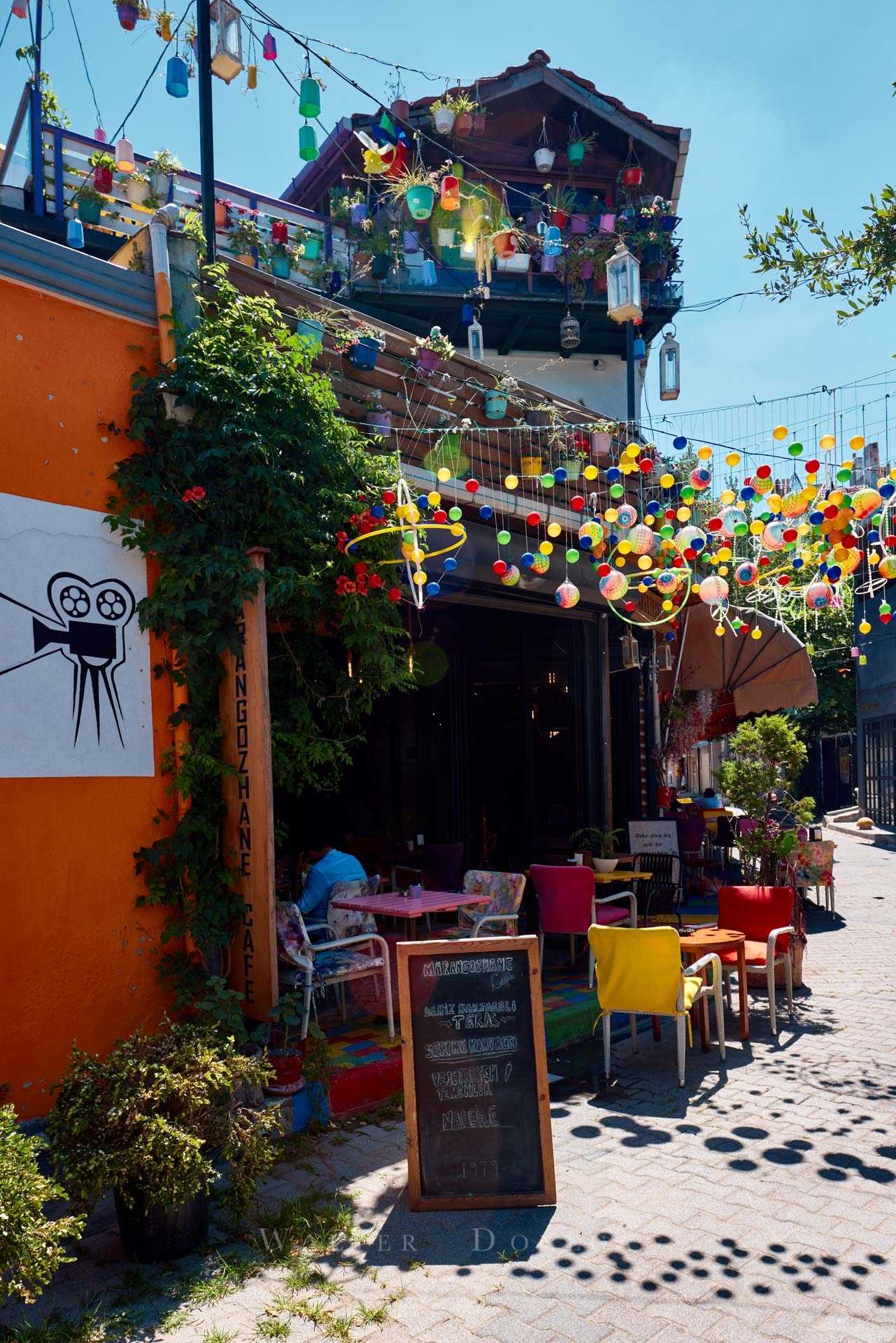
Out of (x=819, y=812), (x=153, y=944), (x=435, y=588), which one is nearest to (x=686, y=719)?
(x=435, y=588)

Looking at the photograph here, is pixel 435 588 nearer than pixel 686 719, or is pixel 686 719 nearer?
pixel 435 588

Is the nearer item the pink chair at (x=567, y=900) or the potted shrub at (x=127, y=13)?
the potted shrub at (x=127, y=13)

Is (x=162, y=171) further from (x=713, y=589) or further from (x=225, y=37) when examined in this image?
(x=713, y=589)

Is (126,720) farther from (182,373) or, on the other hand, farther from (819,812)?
(819,812)

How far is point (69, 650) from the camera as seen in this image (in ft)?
16.7

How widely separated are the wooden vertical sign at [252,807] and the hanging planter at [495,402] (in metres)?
3.78

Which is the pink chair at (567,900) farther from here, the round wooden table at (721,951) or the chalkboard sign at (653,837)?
the chalkboard sign at (653,837)

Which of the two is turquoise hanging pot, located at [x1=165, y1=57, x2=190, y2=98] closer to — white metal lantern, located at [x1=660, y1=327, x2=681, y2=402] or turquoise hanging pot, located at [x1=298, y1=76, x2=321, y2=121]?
turquoise hanging pot, located at [x1=298, y1=76, x2=321, y2=121]

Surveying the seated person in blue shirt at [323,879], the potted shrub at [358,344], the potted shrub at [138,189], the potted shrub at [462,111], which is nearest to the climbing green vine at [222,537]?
the potted shrub at [358,344]

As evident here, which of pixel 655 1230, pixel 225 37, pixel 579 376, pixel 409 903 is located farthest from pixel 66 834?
pixel 579 376

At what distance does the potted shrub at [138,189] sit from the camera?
38.0 ft

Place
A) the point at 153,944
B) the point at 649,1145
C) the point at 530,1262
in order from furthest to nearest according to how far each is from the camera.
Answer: the point at 153,944 → the point at 649,1145 → the point at 530,1262

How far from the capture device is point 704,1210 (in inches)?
165

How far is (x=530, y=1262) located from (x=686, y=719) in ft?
35.9
